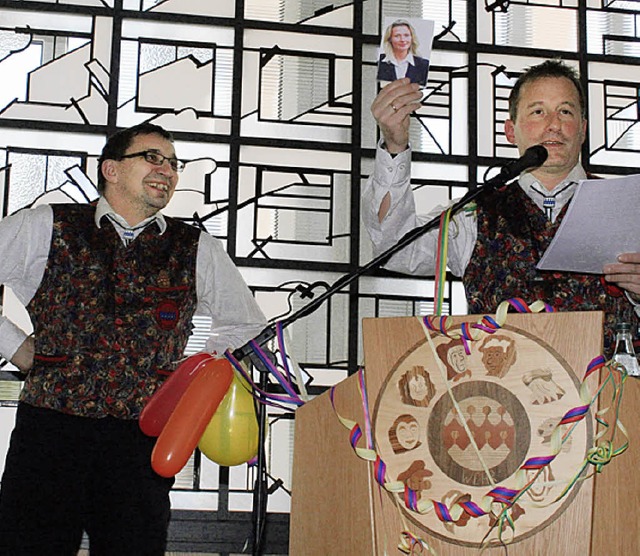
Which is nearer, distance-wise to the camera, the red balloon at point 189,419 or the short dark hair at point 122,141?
the red balloon at point 189,419

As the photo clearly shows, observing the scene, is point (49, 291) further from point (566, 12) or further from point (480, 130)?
point (566, 12)

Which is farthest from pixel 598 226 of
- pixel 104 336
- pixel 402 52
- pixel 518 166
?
pixel 104 336

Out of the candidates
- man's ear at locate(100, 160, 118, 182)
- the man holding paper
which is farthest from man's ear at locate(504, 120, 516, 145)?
man's ear at locate(100, 160, 118, 182)

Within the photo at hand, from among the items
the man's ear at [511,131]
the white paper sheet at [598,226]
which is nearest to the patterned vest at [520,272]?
the man's ear at [511,131]

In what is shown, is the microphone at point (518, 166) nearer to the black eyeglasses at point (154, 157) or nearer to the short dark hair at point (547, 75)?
the short dark hair at point (547, 75)

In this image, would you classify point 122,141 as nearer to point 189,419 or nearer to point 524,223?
point 524,223

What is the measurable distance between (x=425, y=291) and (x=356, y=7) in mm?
1232

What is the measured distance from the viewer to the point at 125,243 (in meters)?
2.82

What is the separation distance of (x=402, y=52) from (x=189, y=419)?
0.75m

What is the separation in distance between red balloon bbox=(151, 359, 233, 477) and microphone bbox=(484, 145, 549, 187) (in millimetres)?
498

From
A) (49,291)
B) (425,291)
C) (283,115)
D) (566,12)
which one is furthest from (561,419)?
(566,12)

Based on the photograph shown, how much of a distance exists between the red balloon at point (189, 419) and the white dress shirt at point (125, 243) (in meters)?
1.21

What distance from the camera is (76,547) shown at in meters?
2.47

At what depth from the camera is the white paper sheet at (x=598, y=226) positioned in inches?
59.3
